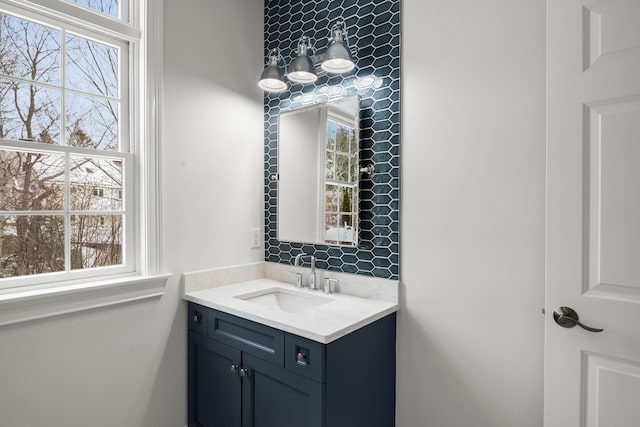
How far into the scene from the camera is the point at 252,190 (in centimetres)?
238

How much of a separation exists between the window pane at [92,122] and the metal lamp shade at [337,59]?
1.09 meters

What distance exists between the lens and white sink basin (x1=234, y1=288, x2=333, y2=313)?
205cm

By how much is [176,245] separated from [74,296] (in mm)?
519

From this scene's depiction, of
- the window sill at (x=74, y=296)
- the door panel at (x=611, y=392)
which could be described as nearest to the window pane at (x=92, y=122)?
the window sill at (x=74, y=296)

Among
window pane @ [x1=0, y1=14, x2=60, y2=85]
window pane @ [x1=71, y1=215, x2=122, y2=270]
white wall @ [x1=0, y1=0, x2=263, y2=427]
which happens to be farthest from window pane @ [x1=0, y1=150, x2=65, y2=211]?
white wall @ [x1=0, y1=0, x2=263, y2=427]

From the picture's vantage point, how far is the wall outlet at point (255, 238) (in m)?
2.39

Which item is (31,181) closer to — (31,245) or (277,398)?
(31,245)

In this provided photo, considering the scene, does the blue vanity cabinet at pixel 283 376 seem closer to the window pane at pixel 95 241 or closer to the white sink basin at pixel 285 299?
the white sink basin at pixel 285 299

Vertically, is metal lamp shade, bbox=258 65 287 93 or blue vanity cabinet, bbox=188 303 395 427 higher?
metal lamp shade, bbox=258 65 287 93

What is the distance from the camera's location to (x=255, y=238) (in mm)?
2406

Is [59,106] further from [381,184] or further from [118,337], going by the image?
[381,184]

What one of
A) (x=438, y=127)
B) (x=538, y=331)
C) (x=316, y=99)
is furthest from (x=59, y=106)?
(x=538, y=331)

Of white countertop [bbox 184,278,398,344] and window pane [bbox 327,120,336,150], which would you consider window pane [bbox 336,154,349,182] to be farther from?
white countertop [bbox 184,278,398,344]

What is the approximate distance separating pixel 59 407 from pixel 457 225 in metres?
1.94
